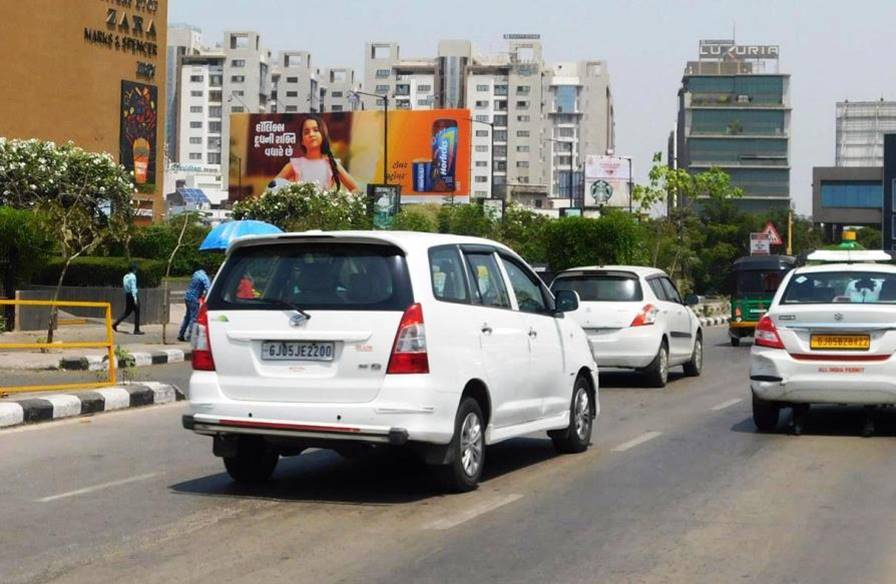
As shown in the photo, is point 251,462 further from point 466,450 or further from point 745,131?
point 745,131

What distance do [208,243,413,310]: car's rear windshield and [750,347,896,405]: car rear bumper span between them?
527cm

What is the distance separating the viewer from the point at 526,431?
10.1 m

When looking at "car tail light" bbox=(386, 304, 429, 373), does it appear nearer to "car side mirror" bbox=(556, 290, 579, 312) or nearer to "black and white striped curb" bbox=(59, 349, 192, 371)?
"car side mirror" bbox=(556, 290, 579, 312)

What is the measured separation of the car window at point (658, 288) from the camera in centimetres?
1878

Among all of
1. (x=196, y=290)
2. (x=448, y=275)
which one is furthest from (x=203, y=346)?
(x=196, y=290)

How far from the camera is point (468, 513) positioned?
8.32 m

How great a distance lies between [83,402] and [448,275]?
675cm

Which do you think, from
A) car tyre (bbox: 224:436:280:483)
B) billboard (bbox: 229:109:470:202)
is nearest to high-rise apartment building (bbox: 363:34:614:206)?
billboard (bbox: 229:109:470:202)

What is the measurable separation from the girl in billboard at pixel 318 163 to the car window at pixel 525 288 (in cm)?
8463

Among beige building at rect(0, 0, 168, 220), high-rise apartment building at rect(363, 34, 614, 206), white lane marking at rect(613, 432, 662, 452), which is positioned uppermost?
high-rise apartment building at rect(363, 34, 614, 206)

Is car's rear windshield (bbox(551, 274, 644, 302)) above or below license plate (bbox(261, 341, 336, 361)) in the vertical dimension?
above

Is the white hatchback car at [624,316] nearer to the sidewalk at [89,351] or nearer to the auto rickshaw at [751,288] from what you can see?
the sidewalk at [89,351]

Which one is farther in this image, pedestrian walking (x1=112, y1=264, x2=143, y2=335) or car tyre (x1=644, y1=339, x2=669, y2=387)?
pedestrian walking (x1=112, y1=264, x2=143, y2=335)

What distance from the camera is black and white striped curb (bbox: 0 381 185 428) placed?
44.0 ft
